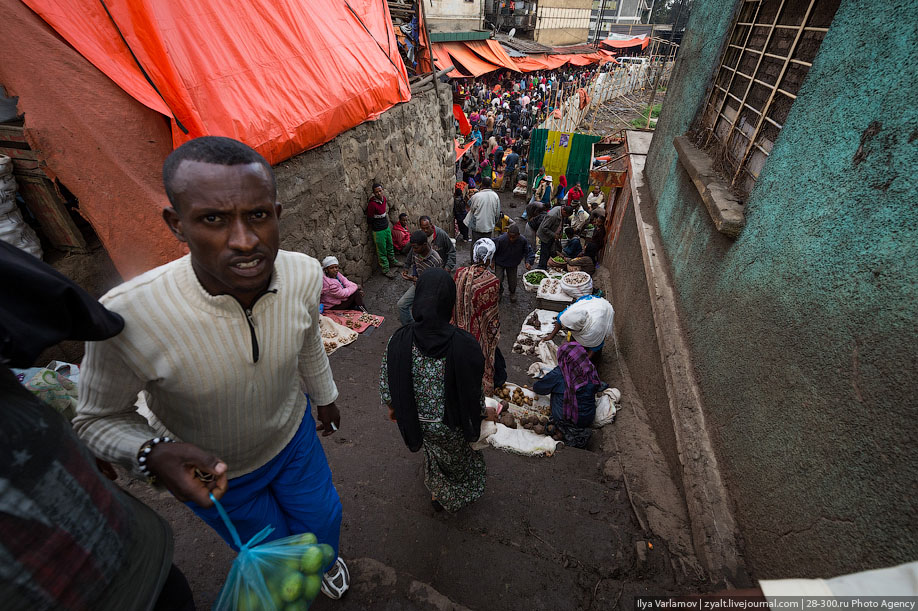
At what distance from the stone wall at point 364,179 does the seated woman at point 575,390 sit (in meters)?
3.71

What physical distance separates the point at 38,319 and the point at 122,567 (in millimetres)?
729

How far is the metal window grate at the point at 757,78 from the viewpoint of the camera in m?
2.57

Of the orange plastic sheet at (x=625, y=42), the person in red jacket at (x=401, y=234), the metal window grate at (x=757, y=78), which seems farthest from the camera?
the orange plastic sheet at (x=625, y=42)

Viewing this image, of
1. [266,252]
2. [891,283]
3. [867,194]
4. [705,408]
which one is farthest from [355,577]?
[867,194]

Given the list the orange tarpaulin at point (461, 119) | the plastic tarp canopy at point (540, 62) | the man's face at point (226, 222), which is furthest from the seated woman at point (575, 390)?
the plastic tarp canopy at point (540, 62)

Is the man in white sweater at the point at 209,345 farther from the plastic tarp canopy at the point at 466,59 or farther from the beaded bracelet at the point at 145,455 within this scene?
the plastic tarp canopy at the point at 466,59

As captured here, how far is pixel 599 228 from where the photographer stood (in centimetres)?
777

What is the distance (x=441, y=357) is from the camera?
2.34m

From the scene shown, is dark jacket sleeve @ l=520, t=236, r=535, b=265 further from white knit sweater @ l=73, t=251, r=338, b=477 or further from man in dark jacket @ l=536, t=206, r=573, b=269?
white knit sweater @ l=73, t=251, r=338, b=477

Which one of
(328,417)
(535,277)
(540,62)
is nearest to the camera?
(328,417)

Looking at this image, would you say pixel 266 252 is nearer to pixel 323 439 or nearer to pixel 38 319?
pixel 38 319

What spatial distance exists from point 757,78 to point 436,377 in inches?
143

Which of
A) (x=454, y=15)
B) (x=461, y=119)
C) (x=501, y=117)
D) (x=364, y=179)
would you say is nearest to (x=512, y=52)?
(x=454, y=15)

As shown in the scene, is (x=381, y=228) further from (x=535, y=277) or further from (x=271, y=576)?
(x=271, y=576)
